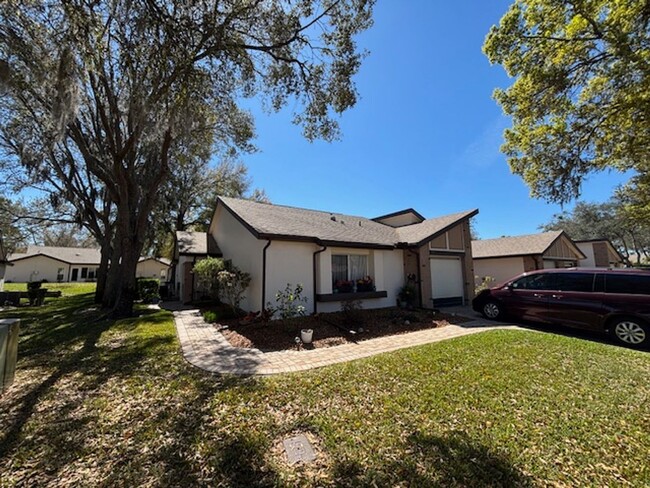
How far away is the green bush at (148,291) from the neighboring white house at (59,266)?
21.3 metres

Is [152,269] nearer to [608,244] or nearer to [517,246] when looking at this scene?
[517,246]

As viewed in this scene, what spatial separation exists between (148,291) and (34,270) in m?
33.1

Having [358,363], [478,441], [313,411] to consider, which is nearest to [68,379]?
Answer: [313,411]

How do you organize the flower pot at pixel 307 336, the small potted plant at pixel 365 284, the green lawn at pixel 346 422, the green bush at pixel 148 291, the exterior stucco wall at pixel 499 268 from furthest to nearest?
the exterior stucco wall at pixel 499 268, the green bush at pixel 148 291, the small potted plant at pixel 365 284, the flower pot at pixel 307 336, the green lawn at pixel 346 422

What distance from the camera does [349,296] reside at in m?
10.5

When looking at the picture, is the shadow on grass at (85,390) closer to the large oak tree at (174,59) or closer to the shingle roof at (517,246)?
the large oak tree at (174,59)

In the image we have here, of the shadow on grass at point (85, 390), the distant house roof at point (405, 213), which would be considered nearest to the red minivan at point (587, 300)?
the distant house roof at point (405, 213)

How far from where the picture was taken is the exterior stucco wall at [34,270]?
36406 mm

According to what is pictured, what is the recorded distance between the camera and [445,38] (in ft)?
29.6

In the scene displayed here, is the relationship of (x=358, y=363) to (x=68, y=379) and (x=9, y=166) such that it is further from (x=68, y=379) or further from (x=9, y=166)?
(x=9, y=166)

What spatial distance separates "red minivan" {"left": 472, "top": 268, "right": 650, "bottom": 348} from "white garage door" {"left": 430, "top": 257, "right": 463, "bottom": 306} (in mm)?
3429

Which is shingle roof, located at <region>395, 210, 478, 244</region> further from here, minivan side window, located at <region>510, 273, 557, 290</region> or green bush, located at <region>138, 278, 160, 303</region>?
green bush, located at <region>138, 278, 160, 303</region>

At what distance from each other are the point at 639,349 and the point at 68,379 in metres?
12.4

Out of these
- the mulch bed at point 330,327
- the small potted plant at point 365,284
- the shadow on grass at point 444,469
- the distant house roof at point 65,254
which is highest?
the distant house roof at point 65,254
